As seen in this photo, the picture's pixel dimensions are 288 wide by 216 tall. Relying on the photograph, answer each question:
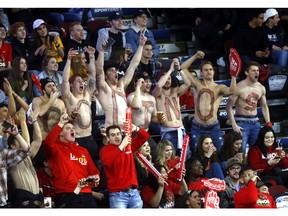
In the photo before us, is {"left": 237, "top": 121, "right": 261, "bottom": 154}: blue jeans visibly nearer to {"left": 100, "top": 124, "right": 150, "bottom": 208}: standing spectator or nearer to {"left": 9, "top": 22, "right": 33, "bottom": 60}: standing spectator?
{"left": 100, "top": 124, "right": 150, "bottom": 208}: standing spectator

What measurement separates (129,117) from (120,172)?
0.72 meters

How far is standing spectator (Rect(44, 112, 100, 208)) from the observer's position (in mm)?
18609

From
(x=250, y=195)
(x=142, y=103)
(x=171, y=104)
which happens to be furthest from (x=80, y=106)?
(x=250, y=195)

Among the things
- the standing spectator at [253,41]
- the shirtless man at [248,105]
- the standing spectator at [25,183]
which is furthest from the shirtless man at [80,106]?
the standing spectator at [253,41]

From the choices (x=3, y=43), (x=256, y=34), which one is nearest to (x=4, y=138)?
(x=3, y=43)

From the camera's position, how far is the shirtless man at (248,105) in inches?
827

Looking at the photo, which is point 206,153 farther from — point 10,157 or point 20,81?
point 10,157

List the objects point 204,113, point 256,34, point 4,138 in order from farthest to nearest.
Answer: point 256,34
point 204,113
point 4,138

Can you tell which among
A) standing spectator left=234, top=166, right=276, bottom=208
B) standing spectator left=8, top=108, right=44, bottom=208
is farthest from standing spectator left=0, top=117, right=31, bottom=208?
standing spectator left=234, top=166, right=276, bottom=208

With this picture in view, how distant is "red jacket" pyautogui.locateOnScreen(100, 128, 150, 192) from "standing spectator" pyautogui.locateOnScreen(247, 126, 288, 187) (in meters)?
2.39

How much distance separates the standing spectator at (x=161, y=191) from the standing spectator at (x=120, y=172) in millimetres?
300

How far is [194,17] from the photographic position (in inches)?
917

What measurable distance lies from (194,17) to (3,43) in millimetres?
3652
